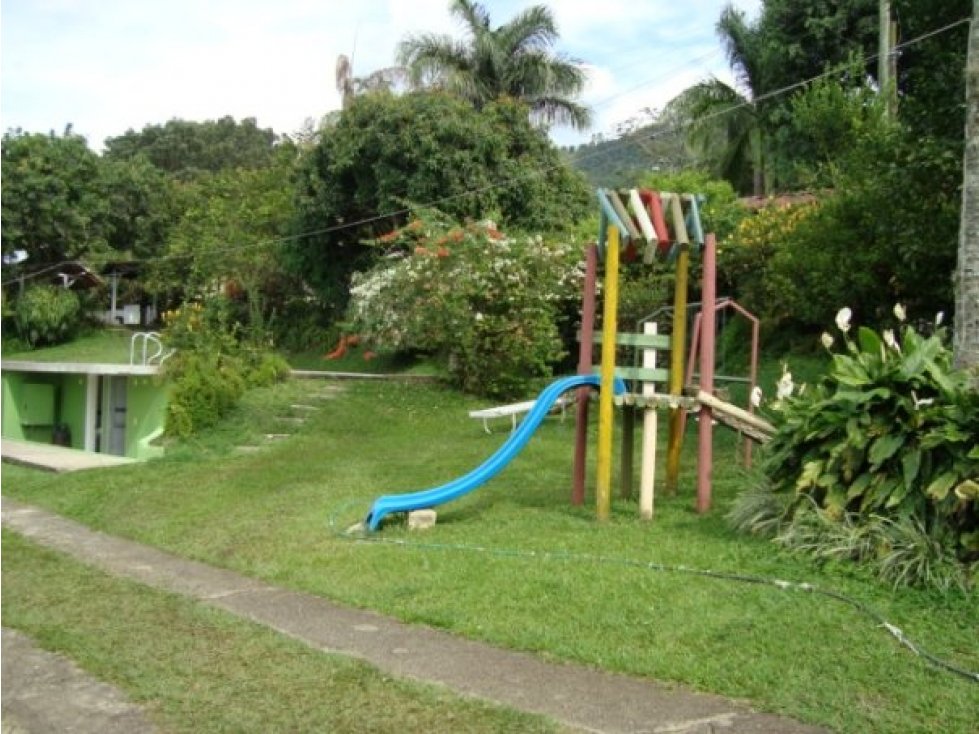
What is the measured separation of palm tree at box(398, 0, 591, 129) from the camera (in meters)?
28.5

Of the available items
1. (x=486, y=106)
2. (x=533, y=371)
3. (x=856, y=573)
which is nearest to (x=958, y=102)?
(x=856, y=573)

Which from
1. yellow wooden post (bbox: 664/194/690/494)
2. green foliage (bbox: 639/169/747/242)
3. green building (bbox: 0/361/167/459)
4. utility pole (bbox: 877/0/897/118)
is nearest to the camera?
yellow wooden post (bbox: 664/194/690/494)

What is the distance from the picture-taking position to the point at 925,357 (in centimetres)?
665

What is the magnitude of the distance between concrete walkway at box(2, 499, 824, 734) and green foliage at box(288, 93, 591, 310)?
16722 millimetres

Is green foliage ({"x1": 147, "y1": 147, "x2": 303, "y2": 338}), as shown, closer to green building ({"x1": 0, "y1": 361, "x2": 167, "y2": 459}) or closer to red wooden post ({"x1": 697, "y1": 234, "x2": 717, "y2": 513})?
green building ({"x1": 0, "y1": 361, "x2": 167, "y2": 459})

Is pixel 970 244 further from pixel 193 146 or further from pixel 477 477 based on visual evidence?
pixel 193 146

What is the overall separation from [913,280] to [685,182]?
1274cm

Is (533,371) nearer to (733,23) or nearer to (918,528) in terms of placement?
(918,528)

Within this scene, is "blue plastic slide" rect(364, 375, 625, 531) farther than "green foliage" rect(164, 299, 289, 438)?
No

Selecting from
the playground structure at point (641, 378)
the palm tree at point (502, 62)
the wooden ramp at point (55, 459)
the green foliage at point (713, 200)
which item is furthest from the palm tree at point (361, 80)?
the playground structure at point (641, 378)

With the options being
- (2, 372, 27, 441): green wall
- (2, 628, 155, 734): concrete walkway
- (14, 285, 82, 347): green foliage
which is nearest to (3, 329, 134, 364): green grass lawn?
(14, 285, 82, 347): green foliage

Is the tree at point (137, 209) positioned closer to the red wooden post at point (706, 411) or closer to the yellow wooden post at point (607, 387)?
the yellow wooden post at point (607, 387)

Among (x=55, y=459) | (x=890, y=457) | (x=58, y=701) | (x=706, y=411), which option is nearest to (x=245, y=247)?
(x=55, y=459)

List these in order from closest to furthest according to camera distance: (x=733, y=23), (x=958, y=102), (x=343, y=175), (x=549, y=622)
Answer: (x=549, y=622)
(x=958, y=102)
(x=343, y=175)
(x=733, y=23)
